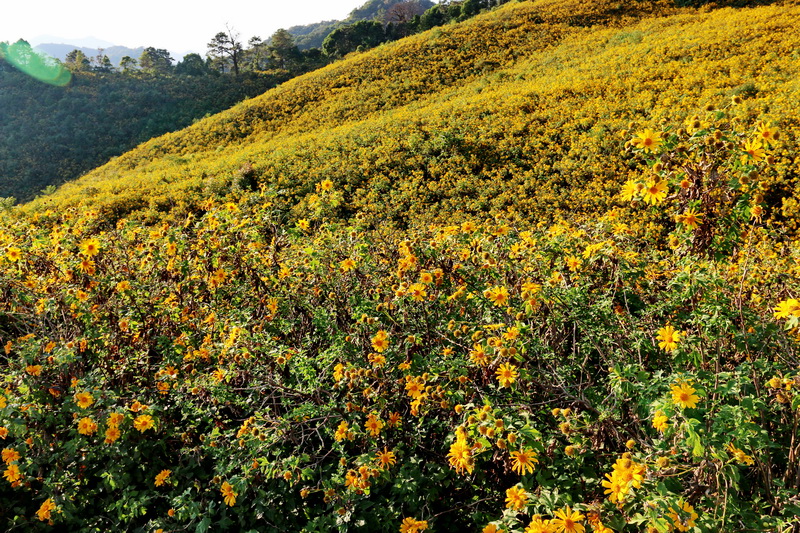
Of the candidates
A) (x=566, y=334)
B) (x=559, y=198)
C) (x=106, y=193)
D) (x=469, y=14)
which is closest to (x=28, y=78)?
(x=106, y=193)

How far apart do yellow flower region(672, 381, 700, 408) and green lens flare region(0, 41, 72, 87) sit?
129 feet

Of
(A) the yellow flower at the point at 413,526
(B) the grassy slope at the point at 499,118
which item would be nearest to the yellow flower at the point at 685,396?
(A) the yellow flower at the point at 413,526

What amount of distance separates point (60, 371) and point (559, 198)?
7.56 m

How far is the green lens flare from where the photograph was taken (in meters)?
30.5

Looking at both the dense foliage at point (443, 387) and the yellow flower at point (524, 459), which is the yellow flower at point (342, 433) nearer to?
the dense foliage at point (443, 387)

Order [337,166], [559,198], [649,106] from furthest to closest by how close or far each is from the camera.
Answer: [337,166], [649,106], [559,198]

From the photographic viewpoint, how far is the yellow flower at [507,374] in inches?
75.2

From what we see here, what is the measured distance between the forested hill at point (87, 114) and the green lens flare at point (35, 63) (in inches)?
25.9

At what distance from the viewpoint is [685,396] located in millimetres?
1446

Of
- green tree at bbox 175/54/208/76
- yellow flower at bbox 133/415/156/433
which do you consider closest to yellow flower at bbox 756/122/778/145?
yellow flower at bbox 133/415/156/433

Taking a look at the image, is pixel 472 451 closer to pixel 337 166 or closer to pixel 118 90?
pixel 337 166

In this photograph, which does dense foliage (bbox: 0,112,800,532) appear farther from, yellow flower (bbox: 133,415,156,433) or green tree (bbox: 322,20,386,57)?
green tree (bbox: 322,20,386,57)

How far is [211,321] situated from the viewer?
288 cm

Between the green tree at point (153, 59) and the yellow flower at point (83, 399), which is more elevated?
the green tree at point (153, 59)
